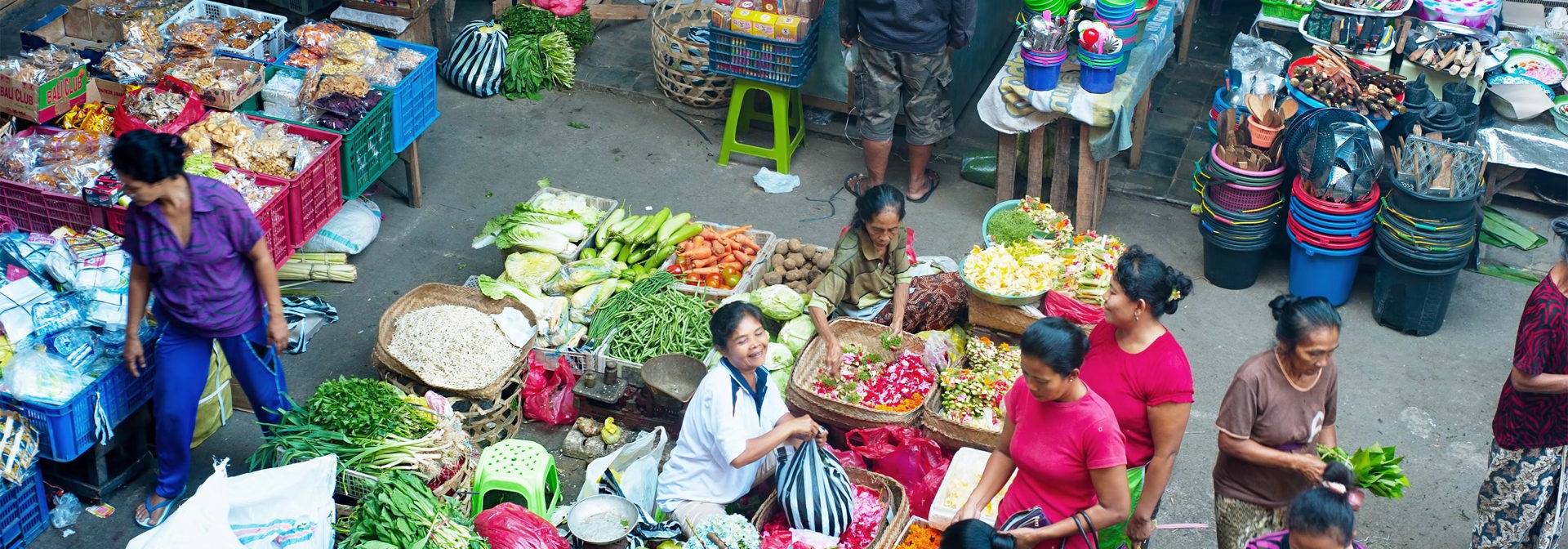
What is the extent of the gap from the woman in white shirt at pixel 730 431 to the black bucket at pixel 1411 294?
340 cm

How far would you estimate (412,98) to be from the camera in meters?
7.20

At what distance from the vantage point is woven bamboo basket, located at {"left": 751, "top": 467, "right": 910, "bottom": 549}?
4543mm

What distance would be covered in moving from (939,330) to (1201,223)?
1.82m

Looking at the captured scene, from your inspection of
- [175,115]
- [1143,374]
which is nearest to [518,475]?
[1143,374]

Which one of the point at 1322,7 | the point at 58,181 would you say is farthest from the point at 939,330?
the point at 58,181

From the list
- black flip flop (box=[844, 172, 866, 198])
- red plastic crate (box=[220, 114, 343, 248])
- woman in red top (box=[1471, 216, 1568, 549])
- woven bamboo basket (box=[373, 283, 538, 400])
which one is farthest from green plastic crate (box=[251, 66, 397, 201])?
woman in red top (box=[1471, 216, 1568, 549])

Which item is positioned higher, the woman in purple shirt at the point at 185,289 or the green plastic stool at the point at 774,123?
the woman in purple shirt at the point at 185,289

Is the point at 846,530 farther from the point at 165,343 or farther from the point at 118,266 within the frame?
the point at 118,266

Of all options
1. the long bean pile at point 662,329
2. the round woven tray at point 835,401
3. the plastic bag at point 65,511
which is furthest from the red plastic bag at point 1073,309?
the plastic bag at point 65,511

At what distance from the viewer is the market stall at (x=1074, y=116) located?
6840mm

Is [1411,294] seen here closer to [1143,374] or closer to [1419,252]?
[1419,252]

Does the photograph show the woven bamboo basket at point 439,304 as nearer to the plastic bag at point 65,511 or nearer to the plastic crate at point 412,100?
the plastic bag at point 65,511

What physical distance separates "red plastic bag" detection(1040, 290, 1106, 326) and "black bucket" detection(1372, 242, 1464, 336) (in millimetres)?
1739

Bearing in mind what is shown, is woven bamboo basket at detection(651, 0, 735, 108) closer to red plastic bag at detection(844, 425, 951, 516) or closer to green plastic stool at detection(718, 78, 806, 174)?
green plastic stool at detection(718, 78, 806, 174)
